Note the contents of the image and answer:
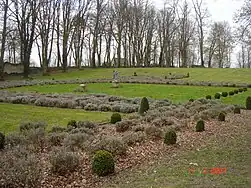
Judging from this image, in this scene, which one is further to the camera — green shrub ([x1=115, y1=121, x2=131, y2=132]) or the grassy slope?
green shrub ([x1=115, y1=121, x2=131, y2=132])

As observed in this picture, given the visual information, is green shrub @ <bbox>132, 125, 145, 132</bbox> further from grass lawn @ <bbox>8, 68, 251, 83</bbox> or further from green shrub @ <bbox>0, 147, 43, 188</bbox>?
grass lawn @ <bbox>8, 68, 251, 83</bbox>

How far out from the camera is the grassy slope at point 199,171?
6249 mm

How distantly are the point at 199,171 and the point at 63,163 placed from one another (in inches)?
118

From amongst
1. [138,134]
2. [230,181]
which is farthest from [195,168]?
[138,134]

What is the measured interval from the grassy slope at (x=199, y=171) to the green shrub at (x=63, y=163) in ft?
3.47

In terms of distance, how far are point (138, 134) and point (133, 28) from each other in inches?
2029

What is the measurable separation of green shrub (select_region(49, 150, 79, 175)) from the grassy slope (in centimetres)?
106

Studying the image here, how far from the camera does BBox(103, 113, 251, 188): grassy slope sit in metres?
6.25

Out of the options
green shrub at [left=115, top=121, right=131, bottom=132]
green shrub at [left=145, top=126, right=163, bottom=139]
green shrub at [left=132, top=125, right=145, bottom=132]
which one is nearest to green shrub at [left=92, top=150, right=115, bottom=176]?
green shrub at [left=145, top=126, right=163, bottom=139]

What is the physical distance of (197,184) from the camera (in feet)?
20.1

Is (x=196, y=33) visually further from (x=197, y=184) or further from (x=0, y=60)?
(x=197, y=184)

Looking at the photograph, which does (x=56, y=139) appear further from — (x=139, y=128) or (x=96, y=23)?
(x=96, y=23)

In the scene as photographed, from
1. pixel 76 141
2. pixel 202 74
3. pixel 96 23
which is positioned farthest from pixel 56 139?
pixel 96 23

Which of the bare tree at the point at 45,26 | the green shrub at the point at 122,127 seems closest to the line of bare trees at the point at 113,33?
the bare tree at the point at 45,26
